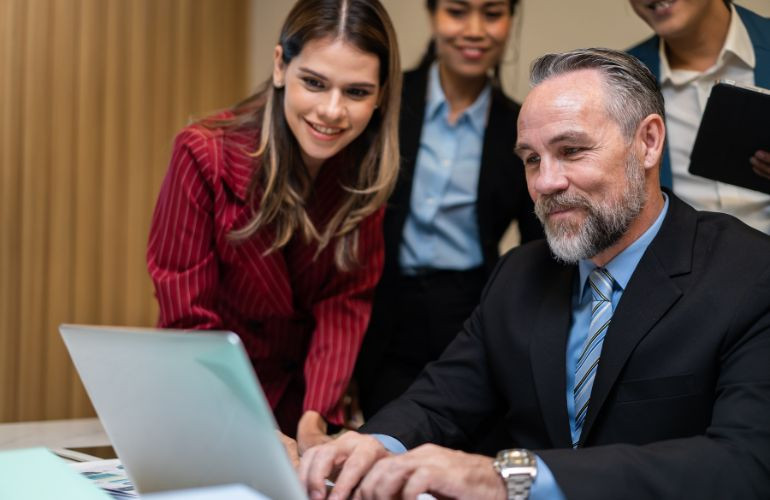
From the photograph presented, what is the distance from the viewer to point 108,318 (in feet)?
11.5

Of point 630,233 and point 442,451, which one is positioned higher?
point 630,233

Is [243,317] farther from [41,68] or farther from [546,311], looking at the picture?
[41,68]

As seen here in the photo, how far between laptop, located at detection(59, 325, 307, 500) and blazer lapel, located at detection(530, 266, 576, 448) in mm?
730

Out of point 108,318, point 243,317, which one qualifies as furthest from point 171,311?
point 108,318

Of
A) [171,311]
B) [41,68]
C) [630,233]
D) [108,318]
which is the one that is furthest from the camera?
[108,318]

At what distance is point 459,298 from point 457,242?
0.16 m

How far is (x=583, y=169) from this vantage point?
1.60 m

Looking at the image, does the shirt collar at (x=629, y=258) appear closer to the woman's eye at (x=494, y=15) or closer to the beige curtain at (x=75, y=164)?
the woman's eye at (x=494, y=15)

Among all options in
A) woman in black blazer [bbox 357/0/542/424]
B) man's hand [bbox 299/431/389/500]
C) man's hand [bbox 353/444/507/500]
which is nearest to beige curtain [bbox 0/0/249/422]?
woman in black blazer [bbox 357/0/542/424]

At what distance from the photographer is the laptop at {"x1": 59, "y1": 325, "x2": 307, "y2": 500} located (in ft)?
2.94

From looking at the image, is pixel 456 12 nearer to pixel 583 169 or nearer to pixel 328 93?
pixel 328 93

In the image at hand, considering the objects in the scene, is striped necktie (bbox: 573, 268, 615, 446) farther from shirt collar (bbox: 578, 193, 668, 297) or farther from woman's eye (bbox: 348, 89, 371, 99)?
woman's eye (bbox: 348, 89, 371, 99)

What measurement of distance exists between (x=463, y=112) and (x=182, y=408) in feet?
5.85

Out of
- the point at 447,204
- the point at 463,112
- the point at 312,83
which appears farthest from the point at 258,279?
the point at 463,112
